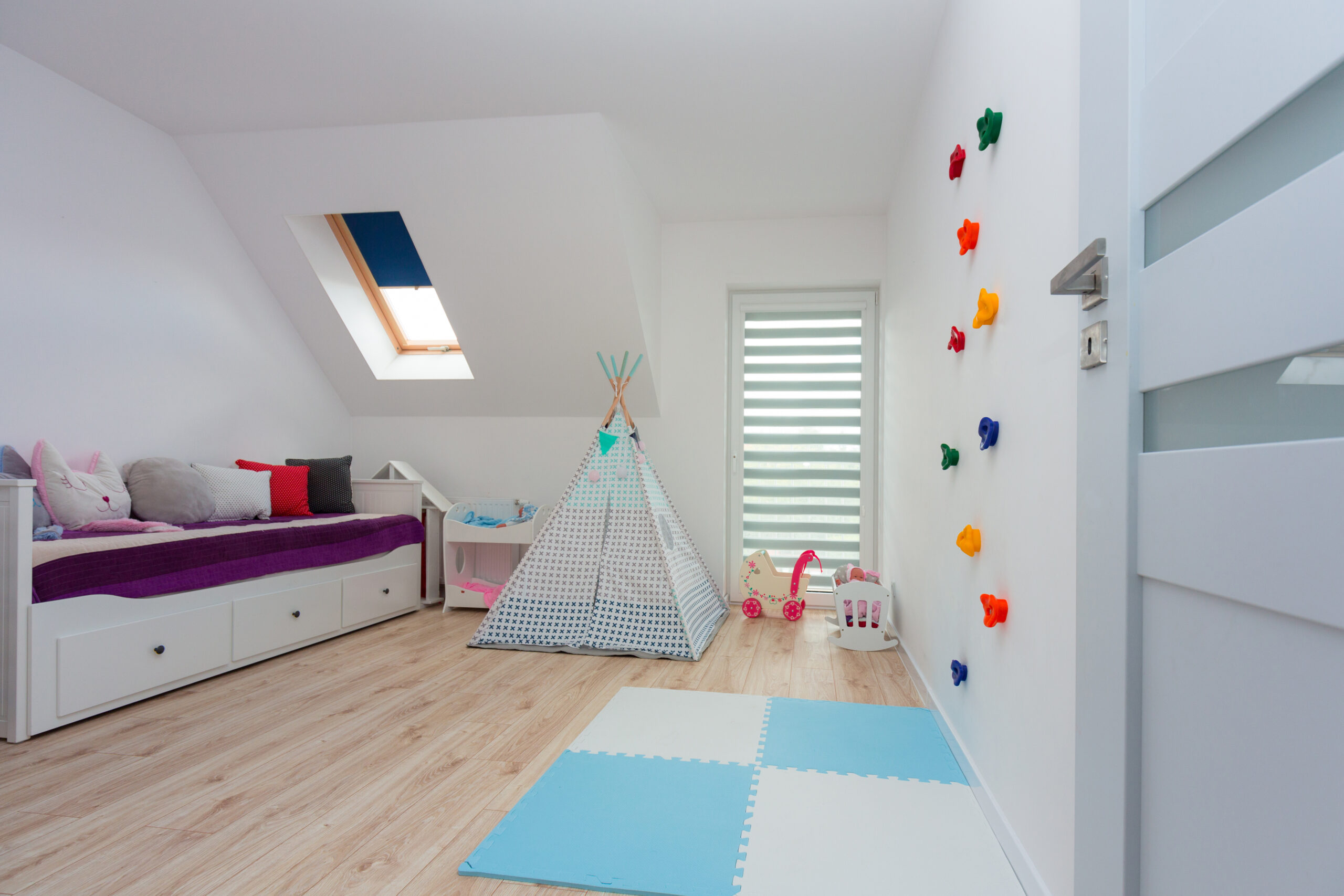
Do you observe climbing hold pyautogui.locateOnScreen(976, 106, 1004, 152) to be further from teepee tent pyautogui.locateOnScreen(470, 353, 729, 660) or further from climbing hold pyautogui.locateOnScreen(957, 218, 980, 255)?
teepee tent pyautogui.locateOnScreen(470, 353, 729, 660)

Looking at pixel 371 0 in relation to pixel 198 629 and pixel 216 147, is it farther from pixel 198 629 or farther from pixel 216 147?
pixel 198 629

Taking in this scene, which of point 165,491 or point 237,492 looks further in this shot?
point 237,492

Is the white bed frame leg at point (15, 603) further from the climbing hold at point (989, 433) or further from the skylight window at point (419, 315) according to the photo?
the climbing hold at point (989, 433)

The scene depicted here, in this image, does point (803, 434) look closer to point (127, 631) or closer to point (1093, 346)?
point (127, 631)

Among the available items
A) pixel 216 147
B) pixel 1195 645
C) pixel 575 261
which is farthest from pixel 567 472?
pixel 1195 645

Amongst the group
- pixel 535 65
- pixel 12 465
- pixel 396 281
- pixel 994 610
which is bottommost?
pixel 994 610

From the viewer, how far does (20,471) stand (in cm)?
279

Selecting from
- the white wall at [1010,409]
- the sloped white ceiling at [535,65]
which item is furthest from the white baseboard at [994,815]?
the sloped white ceiling at [535,65]

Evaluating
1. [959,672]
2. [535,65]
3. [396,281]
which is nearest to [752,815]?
[959,672]

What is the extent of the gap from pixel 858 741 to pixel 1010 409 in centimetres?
113

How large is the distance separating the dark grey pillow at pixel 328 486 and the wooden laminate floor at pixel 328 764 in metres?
0.96

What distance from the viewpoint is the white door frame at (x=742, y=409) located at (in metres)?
4.35

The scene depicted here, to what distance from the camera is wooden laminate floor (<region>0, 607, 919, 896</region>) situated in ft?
4.98

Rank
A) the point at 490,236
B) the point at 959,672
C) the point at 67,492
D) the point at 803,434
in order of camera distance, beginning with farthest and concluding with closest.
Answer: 1. the point at 803,434
2. the point at 490,236
3. the point at 67,492
4. the point at 959,672
